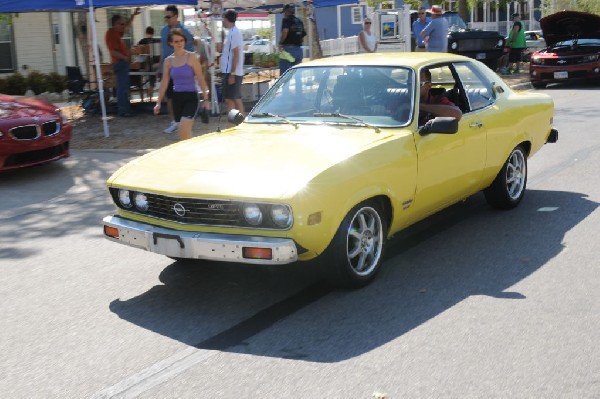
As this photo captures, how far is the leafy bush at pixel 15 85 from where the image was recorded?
20.8m

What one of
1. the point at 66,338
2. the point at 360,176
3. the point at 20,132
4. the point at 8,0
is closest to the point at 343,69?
the point at 360,176

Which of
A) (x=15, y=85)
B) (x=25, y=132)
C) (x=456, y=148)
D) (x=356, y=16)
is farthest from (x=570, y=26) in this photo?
(x=356, y=16)

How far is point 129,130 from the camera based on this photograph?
14062mm

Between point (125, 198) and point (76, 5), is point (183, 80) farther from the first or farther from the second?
point (125, 198)

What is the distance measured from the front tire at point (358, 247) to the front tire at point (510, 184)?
2.09m

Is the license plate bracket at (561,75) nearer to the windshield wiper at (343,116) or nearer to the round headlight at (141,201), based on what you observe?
the windshield wiper at (343,116)

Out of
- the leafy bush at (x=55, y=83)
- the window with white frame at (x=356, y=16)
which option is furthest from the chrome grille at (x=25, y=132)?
the window with white frame at (x=356, y=16)

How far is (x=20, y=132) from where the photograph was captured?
390 inches

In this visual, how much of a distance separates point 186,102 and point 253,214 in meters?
5.41

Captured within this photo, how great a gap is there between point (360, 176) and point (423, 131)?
95 centimetres

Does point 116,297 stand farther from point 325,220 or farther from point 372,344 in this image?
point 372,344

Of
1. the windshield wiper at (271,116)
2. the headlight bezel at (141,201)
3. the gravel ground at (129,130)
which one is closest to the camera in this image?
the headlight bezel at (141,201)

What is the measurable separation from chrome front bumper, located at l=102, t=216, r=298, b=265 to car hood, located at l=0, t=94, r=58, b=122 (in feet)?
18.0

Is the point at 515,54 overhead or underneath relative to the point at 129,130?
overhead
